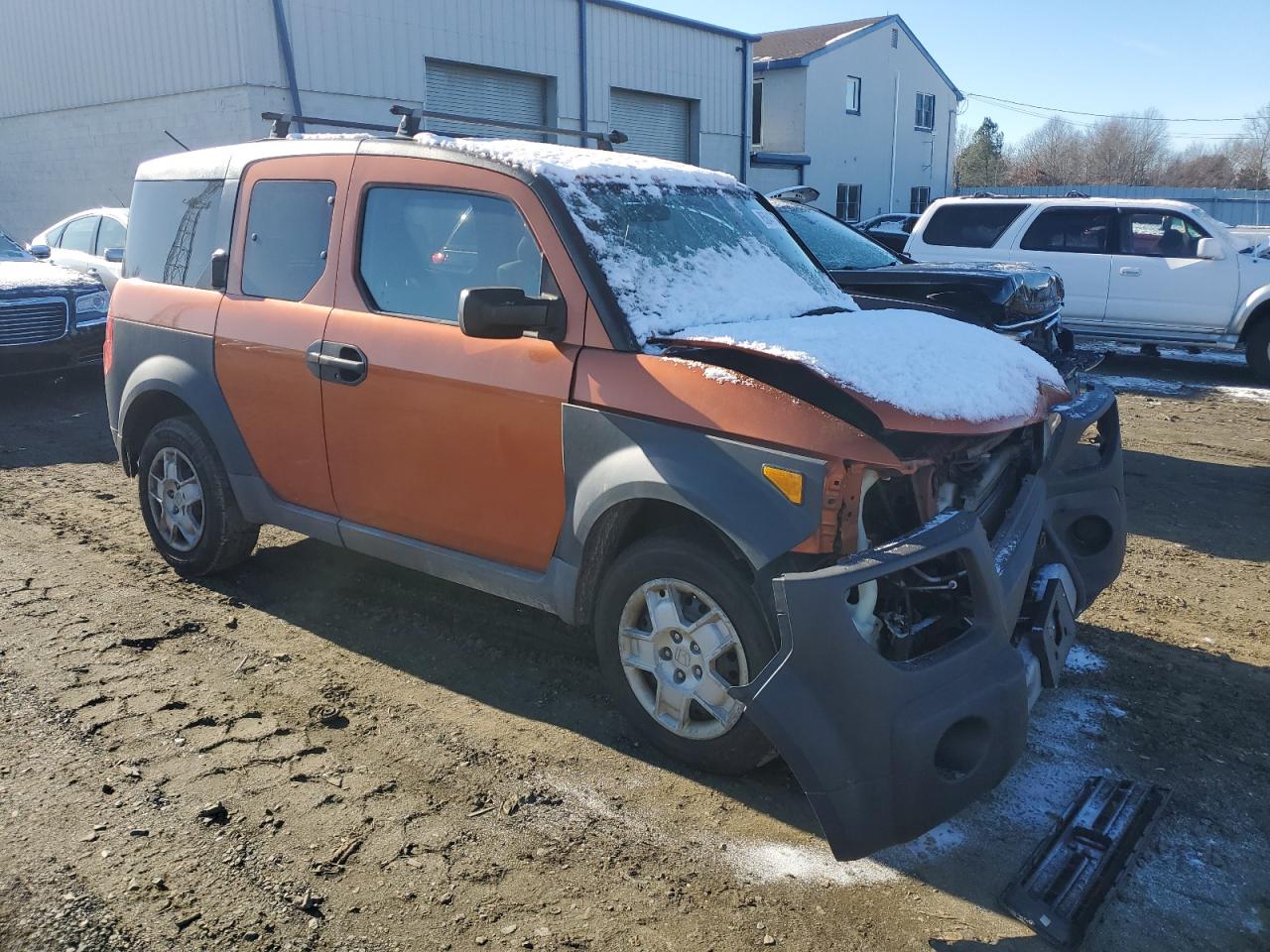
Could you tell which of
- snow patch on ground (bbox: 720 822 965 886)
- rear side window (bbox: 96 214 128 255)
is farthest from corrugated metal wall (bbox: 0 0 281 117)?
snow patch on ground (bbox: 720 822 965 886)

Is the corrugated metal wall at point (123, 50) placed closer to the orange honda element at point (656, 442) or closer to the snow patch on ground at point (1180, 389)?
the orange honda element at point (656, 442)

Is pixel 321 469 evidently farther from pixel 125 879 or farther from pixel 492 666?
pixel 125 879

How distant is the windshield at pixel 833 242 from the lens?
28.1ft

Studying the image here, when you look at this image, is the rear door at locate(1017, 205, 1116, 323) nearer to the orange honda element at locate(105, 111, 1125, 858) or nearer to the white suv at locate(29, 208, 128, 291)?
the orange honda element at locate(105, 111, 1125, 858)

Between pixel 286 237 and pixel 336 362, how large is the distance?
2.47 ft

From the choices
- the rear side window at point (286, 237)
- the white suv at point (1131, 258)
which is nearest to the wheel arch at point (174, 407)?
the rear side window at point (286, 237)

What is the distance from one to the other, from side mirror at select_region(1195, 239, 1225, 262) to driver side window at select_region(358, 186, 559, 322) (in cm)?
1050

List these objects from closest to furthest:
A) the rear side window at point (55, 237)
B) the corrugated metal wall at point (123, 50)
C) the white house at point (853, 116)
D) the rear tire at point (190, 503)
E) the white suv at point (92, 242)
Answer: the rear tire at point (190, 503)
the white suv at point (92, 242)
the rear side window at point (55, 237)
the corrugated metal wall at point (123, 50)
the white house at point (853, 116)

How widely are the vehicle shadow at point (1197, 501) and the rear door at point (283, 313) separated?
472 cm

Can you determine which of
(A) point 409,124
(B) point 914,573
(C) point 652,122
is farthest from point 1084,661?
(C) point 652,122

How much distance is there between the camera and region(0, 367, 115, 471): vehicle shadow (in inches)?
320

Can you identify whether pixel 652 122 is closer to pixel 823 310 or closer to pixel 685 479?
pixel 823 310

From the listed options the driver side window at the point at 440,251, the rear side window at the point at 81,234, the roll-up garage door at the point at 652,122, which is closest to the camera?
the driver side window at the point at 440,251

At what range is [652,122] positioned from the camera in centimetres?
2348
